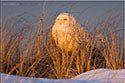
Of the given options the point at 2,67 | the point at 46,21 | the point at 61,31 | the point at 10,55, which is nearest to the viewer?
the point at 2,67

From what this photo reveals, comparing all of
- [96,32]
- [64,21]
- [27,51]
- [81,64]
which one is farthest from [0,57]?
[64,21]

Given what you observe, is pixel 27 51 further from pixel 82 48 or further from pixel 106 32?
pixel 106 32

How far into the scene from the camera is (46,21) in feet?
7.20

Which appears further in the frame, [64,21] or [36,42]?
[64,21]

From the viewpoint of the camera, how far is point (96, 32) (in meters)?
2.04

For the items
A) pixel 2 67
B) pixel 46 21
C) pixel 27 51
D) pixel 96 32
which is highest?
pixel 46 21

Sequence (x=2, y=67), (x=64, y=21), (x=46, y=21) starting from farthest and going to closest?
(x=64, y=21)
(x=46, y=21)
(x=2, y=67)

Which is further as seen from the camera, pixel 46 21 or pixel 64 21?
pixel 64 21

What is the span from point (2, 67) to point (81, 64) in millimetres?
814

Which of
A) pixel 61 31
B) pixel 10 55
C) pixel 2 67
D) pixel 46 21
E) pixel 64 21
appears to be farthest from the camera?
pixel 64 21

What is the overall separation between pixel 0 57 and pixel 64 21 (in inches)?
49.9

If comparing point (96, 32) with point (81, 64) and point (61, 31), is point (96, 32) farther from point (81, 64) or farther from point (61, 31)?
point (61, 31)

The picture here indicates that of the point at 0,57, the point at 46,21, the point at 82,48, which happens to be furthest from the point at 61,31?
the point at 0,57

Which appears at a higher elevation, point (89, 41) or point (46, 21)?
point (46, 21)
